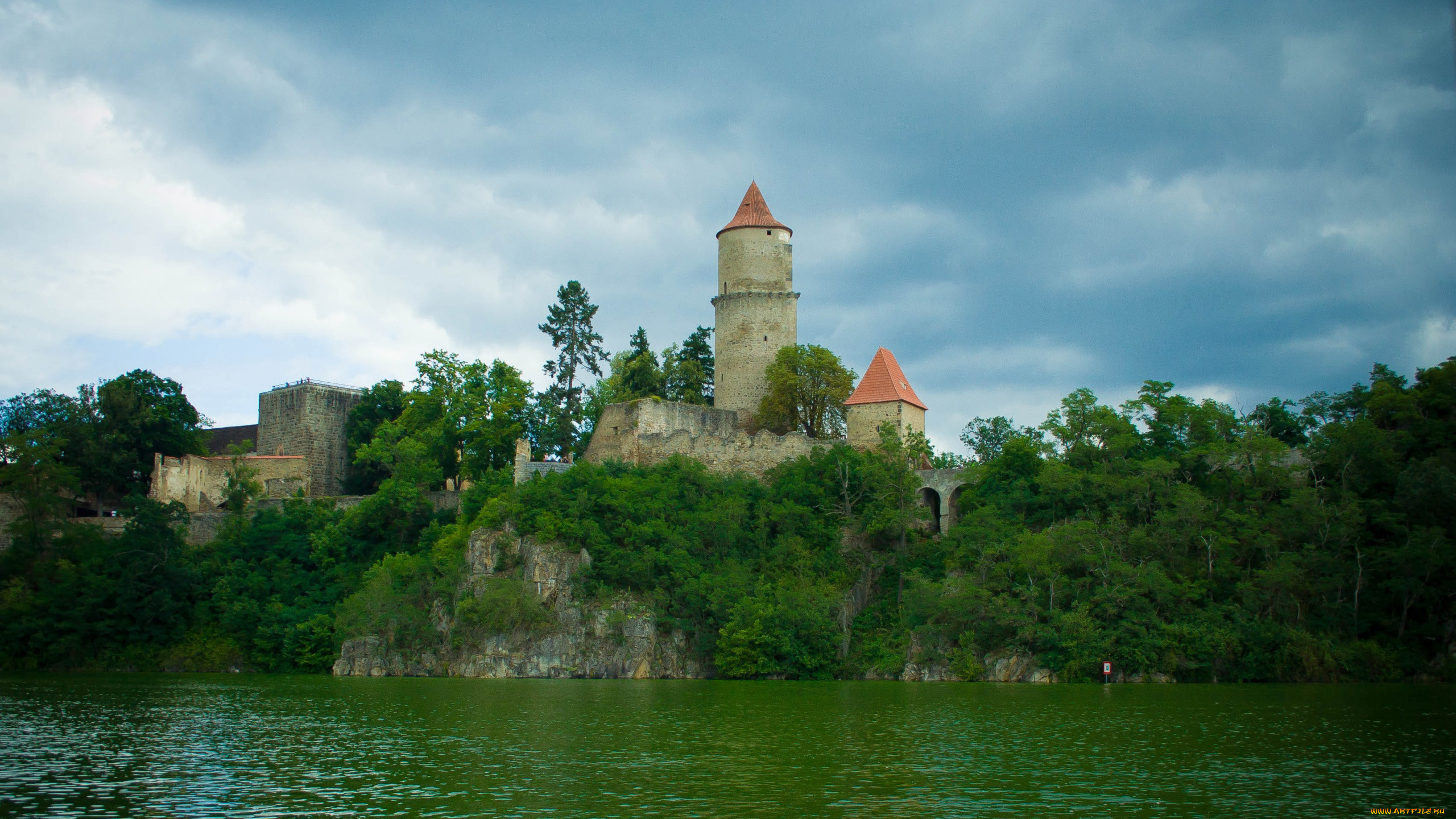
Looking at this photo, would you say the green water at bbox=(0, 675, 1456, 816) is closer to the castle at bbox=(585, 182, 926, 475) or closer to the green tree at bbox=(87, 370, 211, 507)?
the castle at bbox=(585, 182, 926, 475)

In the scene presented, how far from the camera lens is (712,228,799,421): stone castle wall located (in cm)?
4962

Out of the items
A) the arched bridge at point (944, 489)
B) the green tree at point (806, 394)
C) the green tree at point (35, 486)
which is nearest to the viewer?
the green tree at point (35, 486)

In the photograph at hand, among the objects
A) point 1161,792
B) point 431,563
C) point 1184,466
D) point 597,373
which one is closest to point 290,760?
point 1161,792

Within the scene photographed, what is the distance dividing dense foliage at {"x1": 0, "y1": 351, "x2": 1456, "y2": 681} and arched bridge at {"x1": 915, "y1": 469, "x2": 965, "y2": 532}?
0.45 m

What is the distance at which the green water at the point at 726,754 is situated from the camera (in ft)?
42.9

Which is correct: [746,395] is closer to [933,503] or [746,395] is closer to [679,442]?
[679,442]

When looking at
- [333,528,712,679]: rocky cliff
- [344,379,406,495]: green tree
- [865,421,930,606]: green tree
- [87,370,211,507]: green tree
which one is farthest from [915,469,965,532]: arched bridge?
[87,370,211,507]: green tree

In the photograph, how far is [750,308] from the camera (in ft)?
164

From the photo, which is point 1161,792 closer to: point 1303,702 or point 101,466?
point 1303,702

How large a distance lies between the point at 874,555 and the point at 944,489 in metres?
4.28

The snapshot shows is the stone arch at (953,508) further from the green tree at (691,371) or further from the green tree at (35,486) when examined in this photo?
the green tree at (35,486)

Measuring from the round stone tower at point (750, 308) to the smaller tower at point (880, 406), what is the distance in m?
4.15

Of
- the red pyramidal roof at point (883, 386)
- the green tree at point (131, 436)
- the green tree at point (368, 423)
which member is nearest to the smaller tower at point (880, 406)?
the red pyramidal roof at point (883, 386)

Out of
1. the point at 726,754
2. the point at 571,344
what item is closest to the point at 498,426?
the point at 571,344
